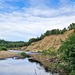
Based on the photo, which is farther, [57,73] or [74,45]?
[57,73]

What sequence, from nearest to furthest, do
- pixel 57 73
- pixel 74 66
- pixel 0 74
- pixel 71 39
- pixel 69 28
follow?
pixel 74 66 < pixel 71 39 < pixel 57 73 < pixel 0 74 < pixel 69 28

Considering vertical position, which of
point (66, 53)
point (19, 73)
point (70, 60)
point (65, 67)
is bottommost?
point (19, 73)

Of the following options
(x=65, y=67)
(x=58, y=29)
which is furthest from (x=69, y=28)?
(x=65, y=67)

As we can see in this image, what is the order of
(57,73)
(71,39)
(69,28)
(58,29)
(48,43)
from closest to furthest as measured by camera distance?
(71,39)
(57,73)
(69,28)
(48,43)
(58,29)

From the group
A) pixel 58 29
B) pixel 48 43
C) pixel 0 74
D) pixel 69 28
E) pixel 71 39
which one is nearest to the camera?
pixel 71 39

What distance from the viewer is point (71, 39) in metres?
9.45

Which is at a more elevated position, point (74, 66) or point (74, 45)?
point (74, 45)

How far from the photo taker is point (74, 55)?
9.12 meters

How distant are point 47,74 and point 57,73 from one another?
5.11ft

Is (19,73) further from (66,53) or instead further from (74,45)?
(74,45)

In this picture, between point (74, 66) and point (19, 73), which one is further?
point (19, 73)

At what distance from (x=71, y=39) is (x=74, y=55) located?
141cm

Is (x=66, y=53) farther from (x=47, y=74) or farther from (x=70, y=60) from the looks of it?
(x=47, y=74)

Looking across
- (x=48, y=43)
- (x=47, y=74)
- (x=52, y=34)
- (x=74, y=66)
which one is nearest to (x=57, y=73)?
(x=47, y=74)
